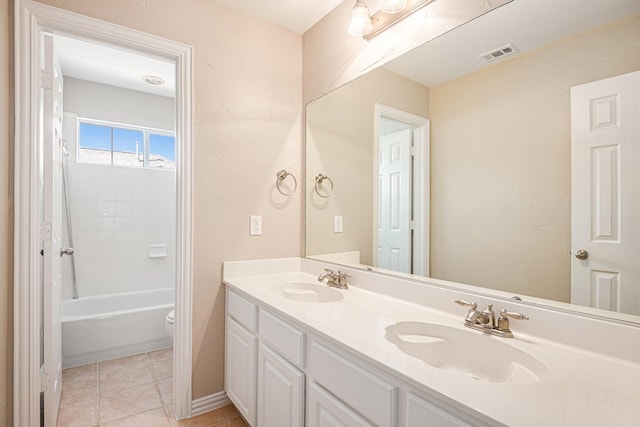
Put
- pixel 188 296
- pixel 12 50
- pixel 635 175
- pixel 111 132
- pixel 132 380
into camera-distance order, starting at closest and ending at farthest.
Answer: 1. pixel 635 175
2. pixel 12 50
3. pixel 188 296
4. pixel 132 380
5. pixel 111 132

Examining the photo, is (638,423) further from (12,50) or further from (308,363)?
(12,50)

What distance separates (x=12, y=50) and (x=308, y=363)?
1.88m

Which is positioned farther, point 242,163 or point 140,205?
point 140,205

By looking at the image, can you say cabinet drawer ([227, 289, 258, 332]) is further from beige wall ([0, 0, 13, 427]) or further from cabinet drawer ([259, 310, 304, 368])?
beige wall ([0, 0, 13, 427])

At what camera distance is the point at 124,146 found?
3.45 meters

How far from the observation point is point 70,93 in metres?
3.08

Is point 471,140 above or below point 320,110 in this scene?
below

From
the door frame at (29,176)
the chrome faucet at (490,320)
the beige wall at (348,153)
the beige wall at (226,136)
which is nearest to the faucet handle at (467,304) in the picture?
the chrome faucet at (490,320)

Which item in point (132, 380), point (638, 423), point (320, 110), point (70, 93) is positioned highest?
point (70, 93)

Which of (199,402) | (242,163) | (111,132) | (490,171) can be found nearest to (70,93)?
(111,132)

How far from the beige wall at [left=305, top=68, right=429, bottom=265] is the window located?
1.86 m

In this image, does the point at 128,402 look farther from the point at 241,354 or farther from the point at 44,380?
the point at 241,354

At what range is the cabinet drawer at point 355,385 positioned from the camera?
2.86 ft

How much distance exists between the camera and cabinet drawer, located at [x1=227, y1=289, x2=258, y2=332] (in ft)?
5.29
